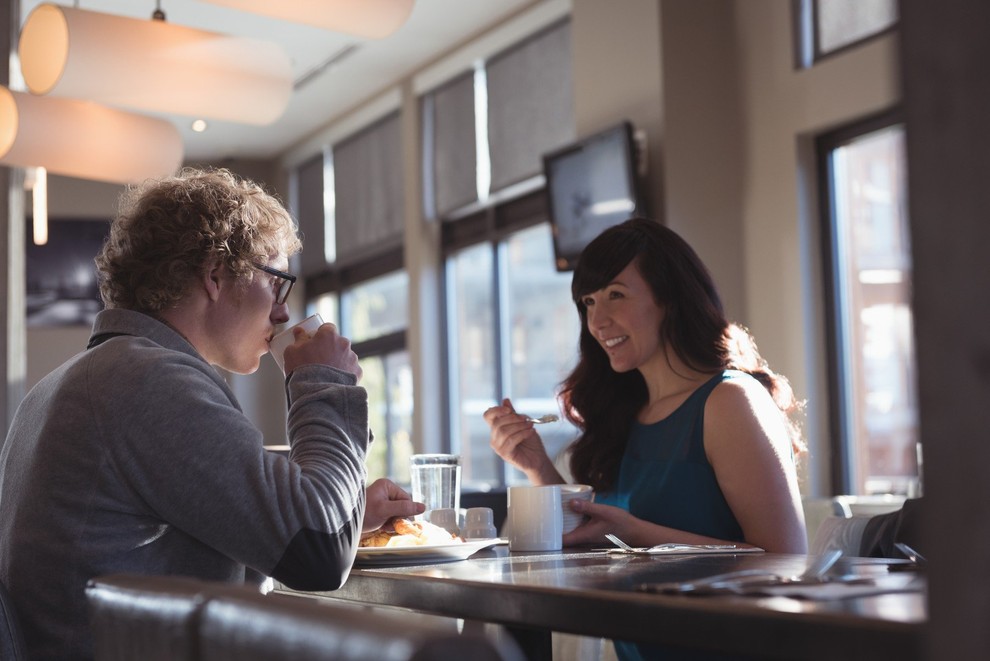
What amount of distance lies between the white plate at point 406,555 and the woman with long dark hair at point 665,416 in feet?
0.99

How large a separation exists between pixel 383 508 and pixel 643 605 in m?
0.86

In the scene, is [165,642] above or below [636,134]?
below

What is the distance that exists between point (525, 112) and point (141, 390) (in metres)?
4.90

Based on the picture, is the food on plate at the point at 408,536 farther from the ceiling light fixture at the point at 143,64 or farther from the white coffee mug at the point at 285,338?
the ceiling light fixture at the point at 143,64

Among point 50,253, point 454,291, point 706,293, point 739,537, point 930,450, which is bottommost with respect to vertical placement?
point 739,537

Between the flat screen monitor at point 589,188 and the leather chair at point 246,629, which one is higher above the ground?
the flat screen monitor at point 589,188

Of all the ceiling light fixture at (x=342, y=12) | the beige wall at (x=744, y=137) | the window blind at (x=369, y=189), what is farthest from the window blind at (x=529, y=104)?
the ceiling light fixture at (x=342, y=12)

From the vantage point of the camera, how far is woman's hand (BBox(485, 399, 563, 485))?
2.32m

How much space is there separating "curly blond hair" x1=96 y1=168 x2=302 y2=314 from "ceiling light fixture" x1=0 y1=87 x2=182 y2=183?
1.76m

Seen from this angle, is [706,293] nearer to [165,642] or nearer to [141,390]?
[141,390]

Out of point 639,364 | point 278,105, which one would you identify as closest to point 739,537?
point 639,364

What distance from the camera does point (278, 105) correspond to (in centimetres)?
364

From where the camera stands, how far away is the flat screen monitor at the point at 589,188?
16.2 ft

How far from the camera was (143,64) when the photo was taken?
3.32m
